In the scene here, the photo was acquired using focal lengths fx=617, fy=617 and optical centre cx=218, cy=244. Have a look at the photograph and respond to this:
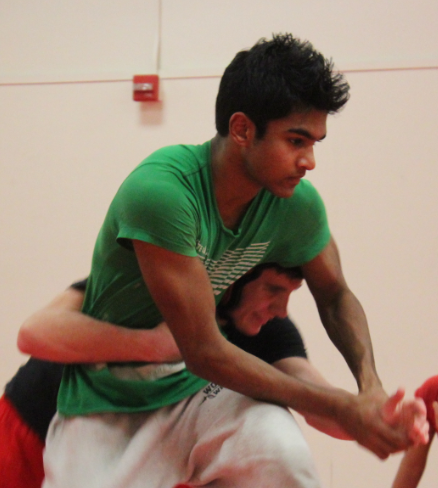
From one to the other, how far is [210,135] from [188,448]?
1491 mm

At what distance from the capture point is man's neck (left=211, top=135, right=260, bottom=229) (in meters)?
1.16

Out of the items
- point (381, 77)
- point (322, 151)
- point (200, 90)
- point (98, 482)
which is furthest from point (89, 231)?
point (98, 482)

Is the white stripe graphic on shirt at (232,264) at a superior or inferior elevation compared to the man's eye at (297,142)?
inferior

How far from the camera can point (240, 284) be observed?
140cm

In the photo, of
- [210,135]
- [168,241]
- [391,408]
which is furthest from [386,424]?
[210,135]

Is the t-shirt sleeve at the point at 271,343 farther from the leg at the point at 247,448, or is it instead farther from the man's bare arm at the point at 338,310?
the leg at the point at 247,448

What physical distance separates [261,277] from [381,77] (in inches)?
48.4

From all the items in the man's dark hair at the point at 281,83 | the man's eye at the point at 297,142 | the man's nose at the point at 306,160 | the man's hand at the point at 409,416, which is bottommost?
the man's hand at the point at 409,416

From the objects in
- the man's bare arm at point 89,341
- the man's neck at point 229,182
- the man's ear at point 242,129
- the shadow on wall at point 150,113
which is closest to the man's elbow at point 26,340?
the man's bare arm at point 89,341

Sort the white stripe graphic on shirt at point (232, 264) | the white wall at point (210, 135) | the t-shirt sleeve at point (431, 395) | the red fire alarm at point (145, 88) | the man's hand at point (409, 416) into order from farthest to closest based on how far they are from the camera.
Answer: the red fire alarm at point (145, 88), the white wall at point (210, 135), the t-shirt sleeve at point (431, 395), the white stripe graphic on shirt at point (232, 264), the man's hand at point (409, 416)

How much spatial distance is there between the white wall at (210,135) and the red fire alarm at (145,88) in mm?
38

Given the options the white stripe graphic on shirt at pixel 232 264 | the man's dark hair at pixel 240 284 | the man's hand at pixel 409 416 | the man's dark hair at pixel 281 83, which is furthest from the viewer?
the man's dark hair at pixel 240 284

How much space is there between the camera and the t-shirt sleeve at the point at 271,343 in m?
1.39

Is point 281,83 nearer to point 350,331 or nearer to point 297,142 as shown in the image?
point 297,142
